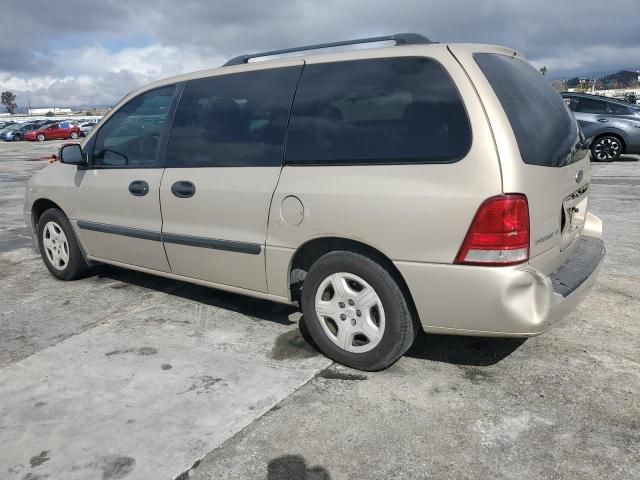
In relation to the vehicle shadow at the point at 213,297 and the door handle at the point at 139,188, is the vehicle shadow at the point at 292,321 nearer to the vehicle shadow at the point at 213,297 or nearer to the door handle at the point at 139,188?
the vehicle shadow at the point at 213,297

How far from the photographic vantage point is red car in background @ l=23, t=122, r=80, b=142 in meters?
40.4

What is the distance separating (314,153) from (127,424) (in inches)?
68.8

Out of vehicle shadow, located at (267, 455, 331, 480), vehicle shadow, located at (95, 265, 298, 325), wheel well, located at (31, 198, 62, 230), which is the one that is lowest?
vehicle shadow, located at (267, 455, 331, 480)

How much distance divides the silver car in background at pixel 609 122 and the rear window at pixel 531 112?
11.1m

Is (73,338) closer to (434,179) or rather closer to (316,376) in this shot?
(316,376)

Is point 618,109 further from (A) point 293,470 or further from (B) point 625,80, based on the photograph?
(B) point 625,80

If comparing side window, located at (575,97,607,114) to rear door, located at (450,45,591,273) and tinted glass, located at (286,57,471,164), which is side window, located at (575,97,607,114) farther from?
tinted glass, located at (286,57,471,164)

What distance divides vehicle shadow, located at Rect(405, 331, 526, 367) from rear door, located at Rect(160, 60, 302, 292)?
111cm

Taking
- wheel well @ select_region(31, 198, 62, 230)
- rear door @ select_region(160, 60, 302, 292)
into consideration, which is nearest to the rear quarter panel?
rear door @ select_region(160, 60, 302, 292)

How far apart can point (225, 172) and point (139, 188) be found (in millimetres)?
885

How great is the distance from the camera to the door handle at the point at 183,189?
3.82 meters

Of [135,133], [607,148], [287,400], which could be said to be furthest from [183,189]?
[607,148]

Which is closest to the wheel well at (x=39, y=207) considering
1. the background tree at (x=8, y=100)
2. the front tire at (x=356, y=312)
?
the front tire at (x=356, y=312)

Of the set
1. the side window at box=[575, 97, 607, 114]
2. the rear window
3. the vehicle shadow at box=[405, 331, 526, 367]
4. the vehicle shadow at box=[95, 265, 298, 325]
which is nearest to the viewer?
the rear window
